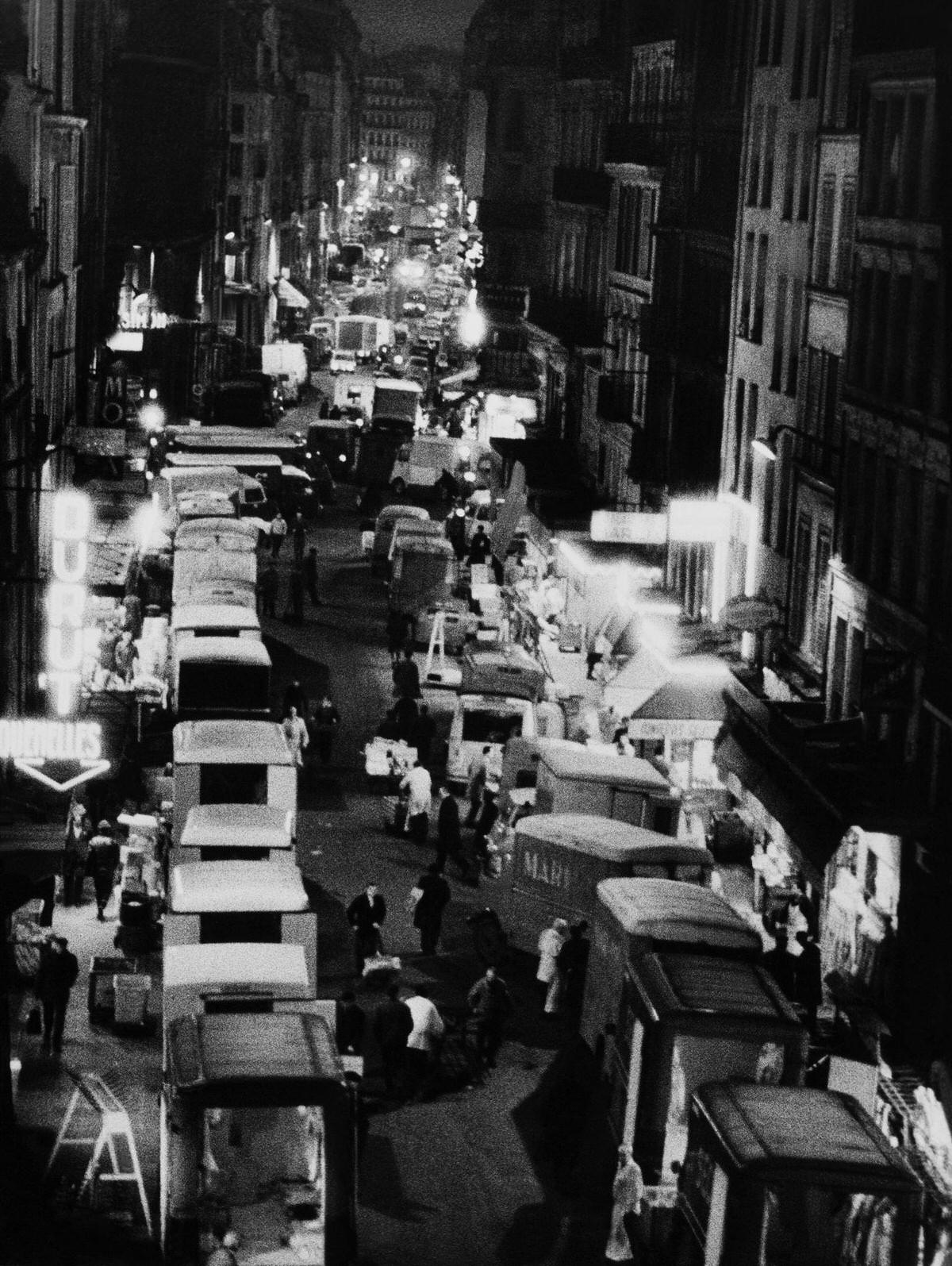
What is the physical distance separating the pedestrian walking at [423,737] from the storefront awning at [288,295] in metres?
98.4

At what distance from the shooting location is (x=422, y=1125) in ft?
85.7

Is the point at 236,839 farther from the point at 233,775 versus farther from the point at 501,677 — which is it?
the point at 501,677

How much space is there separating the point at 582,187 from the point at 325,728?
33018 millimetres

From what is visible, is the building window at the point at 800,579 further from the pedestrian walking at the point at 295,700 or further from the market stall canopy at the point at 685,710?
the pedestrian walking at the point at 295,700

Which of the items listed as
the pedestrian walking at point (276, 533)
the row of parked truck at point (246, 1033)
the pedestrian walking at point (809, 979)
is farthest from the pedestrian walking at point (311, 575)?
the pedestrian walking at point (809, 979)

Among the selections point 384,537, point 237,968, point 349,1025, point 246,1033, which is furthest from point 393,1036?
point 384,537

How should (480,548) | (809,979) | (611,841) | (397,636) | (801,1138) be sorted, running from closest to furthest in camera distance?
1. (801,1138)
2. (809,979)
3. (611,841)
4. (397,636)
5. (480,548)

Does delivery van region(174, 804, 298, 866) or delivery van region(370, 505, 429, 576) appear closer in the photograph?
delivery van region(174, 804, 298, 866)

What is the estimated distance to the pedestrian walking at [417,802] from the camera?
39.0m

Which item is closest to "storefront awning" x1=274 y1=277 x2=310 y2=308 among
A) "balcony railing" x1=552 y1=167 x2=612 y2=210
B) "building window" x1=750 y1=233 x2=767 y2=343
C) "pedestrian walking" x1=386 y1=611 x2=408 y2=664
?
"balcony railing" x1=552 y1=167 x2=612 y2=210

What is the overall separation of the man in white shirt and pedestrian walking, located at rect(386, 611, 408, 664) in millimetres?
26427

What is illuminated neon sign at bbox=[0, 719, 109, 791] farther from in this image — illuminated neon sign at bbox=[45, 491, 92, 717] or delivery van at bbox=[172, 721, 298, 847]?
illuminated neon sign at bbox=[45, 491, 92, 717]

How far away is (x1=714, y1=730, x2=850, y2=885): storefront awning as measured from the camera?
103 ft

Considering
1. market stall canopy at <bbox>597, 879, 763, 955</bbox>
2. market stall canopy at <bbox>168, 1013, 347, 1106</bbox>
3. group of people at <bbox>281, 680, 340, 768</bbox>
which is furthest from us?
group of people at <bbox>281, 680, 340, 768</bbox>
